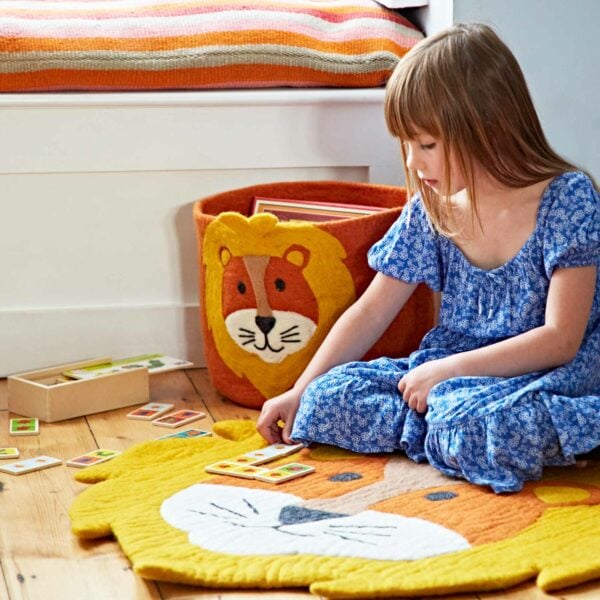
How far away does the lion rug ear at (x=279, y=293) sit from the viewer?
5.98 feet

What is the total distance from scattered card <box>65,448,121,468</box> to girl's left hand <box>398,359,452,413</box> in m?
0.44

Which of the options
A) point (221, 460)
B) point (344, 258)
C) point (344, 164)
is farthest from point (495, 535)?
point (344, 164)

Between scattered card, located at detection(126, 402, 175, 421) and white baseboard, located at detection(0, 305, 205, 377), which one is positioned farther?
white baseboard, located at detection(0, 305, 205, 377)

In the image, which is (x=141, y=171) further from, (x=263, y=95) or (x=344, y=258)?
(x=344, y=258)

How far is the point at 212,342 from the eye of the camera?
1.95m

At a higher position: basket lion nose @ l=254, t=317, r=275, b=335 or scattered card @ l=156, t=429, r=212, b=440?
basket lion nose @ l=254, t=317, r=275, b=335

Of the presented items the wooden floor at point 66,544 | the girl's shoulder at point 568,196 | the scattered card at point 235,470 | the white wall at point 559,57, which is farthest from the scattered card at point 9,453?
the white wall at point 559,57

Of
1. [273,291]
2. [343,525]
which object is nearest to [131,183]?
[273,291]

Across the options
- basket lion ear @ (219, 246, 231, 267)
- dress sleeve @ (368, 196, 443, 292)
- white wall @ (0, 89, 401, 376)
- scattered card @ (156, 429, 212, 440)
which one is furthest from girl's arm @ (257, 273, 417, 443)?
white wall @ (0, 89, 401, 376)

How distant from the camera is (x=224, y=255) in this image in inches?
73.9

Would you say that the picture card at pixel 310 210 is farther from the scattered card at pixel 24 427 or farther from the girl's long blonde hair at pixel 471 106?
the scattered card at pixel 24 427

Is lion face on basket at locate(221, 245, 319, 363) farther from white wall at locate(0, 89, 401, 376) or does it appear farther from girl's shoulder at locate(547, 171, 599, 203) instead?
girl's shoulder at locate(547, 171, 599, 203)

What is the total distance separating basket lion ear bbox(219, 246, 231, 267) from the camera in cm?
187

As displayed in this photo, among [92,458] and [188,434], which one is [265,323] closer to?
[188,434]
